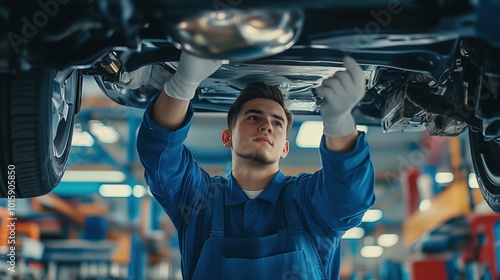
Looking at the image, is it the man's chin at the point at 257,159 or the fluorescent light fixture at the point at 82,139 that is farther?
the fluorescent light fixture at the point at 82,139

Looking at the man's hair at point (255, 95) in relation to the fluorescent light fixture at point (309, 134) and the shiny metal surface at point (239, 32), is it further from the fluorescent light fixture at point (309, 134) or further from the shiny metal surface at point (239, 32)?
the fluorescent light fixture at point (309, 134)

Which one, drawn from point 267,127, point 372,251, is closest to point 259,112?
point 267,127

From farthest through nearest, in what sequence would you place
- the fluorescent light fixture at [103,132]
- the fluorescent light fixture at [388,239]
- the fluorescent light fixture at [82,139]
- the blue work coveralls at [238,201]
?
the fluorescent light fixture at [388,239], the fluorescent light fixture at [103,132], the fluorescent light fixture at [82,139], the blue work coveralls at [238,201]

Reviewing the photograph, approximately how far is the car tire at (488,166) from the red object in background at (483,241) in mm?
3110

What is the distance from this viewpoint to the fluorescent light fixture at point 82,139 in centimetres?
632

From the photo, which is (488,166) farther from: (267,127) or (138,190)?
(138,190)

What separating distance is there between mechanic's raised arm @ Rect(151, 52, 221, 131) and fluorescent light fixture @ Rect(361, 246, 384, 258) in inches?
568

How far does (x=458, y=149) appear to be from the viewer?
530cm

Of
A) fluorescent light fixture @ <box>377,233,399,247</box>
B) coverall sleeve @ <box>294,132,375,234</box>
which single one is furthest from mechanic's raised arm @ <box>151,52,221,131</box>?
fluorescent light fixture @ <box>377,233,399,247</box>

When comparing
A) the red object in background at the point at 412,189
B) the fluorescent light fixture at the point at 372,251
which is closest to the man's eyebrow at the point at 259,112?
the red object in background at the point at 412,189

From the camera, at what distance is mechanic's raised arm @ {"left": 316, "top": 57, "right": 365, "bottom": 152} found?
134 centimetres

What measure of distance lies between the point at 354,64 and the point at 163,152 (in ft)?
2.04

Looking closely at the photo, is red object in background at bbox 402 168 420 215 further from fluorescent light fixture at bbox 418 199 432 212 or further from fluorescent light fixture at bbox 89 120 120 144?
fluorescent light fixture at bbox 89 120 120 144

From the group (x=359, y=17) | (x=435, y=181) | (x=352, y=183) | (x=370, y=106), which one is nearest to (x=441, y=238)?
(x=435, y=181)
